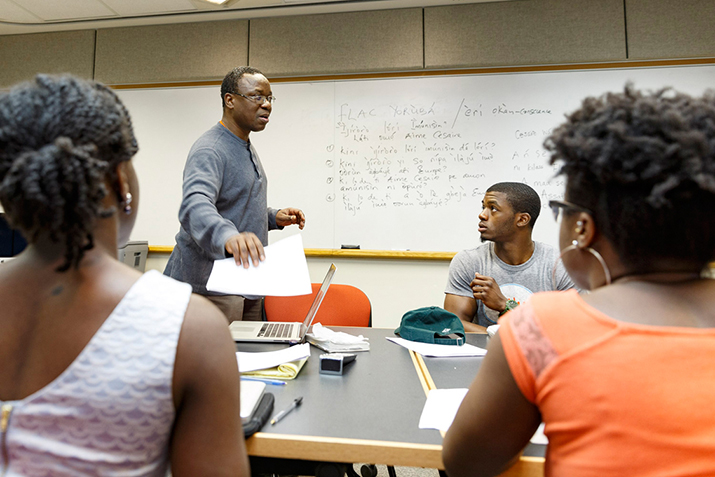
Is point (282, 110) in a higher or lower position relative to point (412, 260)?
higher

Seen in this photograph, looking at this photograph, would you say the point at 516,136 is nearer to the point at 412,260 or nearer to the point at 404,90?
the point at 404,90

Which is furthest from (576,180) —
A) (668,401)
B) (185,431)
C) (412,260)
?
(412,260)

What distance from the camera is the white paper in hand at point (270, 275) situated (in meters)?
1.18

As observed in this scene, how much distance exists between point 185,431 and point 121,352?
0.43 feet

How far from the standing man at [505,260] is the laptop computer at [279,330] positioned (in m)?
0.75

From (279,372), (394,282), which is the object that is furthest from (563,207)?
(394,282)

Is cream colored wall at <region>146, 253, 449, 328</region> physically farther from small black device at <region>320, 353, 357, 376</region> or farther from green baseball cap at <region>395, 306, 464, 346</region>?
small black device at <region>320, 353, 357, 376</region>

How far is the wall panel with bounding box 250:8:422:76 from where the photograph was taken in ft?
10.1

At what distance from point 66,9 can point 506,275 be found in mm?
3598

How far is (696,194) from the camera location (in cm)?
51

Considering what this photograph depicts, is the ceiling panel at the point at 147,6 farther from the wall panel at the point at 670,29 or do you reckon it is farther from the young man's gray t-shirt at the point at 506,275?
the wall panel at the point at 670,29

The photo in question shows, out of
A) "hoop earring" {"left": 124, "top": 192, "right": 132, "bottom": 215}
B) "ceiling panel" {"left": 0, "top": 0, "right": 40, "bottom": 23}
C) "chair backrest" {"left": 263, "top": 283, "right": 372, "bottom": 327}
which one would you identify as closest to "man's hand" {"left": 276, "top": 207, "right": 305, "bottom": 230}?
"chair backrest" {"left": 263, "top": 283, "right": 372, "bottom": 327}

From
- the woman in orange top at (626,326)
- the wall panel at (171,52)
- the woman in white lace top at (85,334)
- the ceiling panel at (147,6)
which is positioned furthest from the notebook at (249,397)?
the ceiling panel at (147,6)

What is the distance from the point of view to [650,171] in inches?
19.9
